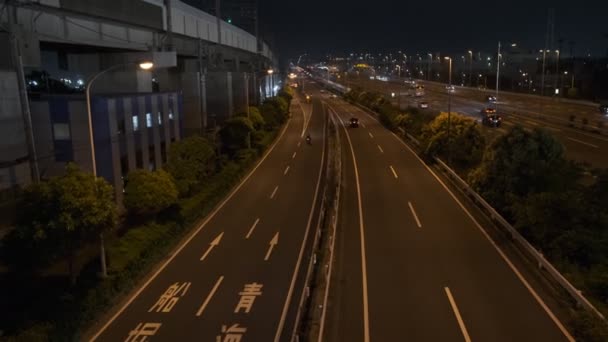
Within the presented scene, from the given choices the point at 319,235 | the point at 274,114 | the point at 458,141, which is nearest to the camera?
the point at 319,235

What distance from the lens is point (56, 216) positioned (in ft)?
46.5

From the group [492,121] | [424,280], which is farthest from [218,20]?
[424,280]

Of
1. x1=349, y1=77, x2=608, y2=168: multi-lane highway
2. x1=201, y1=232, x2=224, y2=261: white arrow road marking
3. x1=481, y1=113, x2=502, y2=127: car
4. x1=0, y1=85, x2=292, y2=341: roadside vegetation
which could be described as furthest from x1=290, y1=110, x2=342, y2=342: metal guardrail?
x1=481, y1=113, x2=502, y2=127: car

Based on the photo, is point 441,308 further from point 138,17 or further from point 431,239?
point 138,17

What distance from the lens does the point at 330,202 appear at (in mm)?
25391

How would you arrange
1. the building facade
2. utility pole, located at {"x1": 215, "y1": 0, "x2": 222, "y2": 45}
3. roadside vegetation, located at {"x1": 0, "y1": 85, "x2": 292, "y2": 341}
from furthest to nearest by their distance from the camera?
utility pole, located at {"x1": 215, "y1": 0, "x2": 222, "y2": 45}
the building facade
roadside vegetation, located at {"x1": 0, "y1": 85, "x2": 292, "y2": 341}

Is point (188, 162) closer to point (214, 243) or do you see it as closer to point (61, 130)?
point (61, 130)

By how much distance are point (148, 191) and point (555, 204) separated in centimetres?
1471

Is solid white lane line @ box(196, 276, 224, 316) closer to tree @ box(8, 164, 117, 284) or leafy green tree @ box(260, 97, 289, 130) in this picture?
tree @ box(8, 164, 117, 284)

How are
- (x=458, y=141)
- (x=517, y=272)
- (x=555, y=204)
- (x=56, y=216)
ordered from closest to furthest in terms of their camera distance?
(x=56, y=216), (x=517, y=272), (x=555, y=204), (x=458, y=141)

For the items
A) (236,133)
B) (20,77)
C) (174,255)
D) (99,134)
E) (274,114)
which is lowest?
(174,255)

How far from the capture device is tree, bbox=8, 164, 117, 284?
14016mm

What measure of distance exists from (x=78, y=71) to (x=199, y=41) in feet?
28.7

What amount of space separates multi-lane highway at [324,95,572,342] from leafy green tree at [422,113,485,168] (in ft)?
18.4
